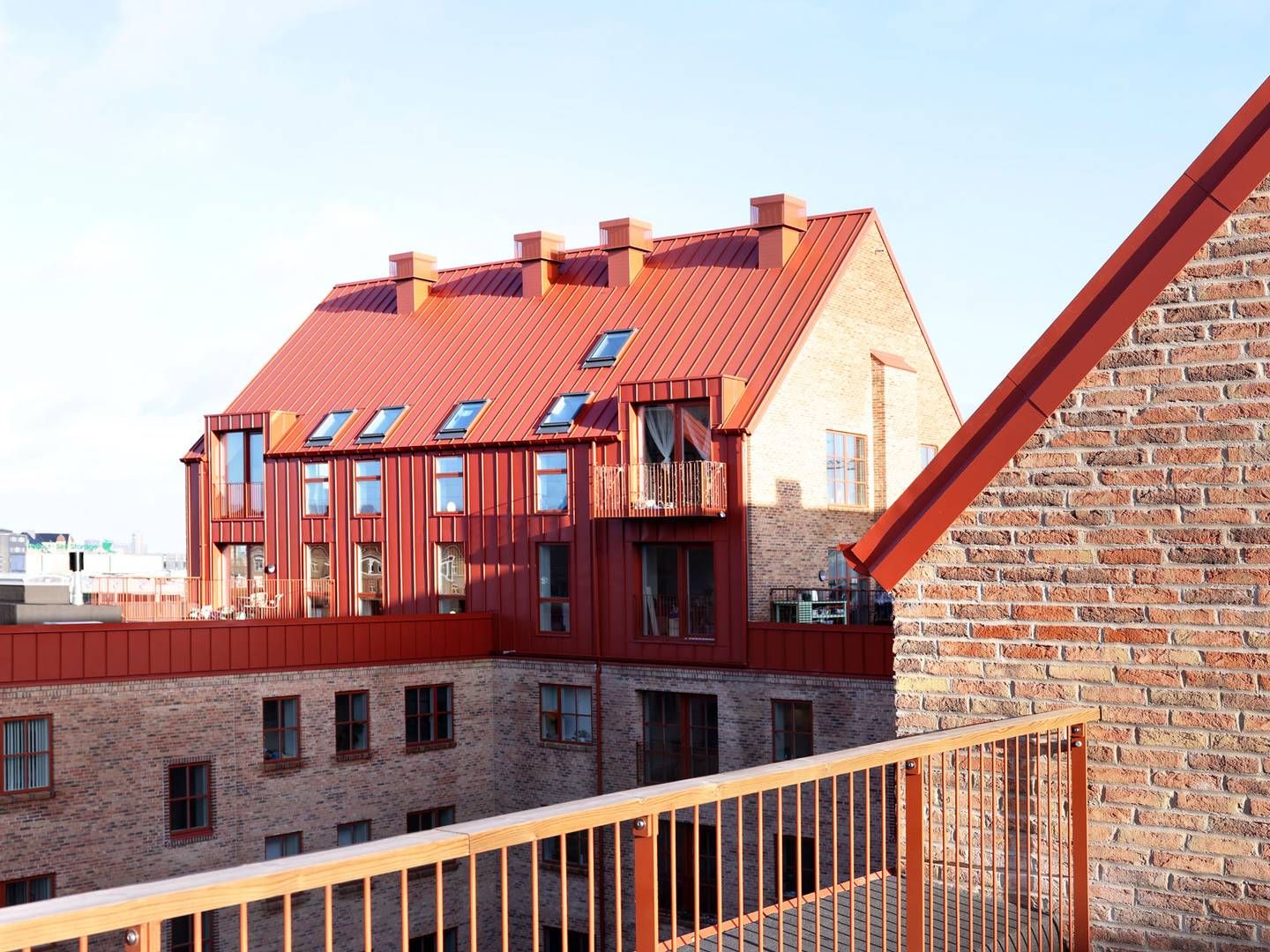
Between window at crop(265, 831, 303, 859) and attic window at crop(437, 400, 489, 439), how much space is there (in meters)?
9.97

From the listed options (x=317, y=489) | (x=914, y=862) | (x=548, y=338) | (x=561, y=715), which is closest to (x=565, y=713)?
(x=561, y=715)

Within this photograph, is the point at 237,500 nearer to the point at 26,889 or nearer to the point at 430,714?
the point at 430,714

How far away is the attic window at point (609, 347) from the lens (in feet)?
106

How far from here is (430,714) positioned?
29.7 metres

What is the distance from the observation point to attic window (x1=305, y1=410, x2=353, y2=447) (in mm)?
34750

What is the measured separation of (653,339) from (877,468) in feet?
20.5

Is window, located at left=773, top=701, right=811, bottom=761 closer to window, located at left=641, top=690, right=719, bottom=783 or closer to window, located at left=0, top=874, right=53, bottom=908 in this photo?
window, located at left=641, top=690, right=719, bottom=783

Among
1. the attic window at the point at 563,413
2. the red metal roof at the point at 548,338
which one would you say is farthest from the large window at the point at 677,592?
the attic window at the point at 563,413

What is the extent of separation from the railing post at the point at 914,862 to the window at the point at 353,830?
23331 mm

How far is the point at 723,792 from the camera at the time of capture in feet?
14.9

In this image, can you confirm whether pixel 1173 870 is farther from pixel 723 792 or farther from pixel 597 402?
pixel 597 402

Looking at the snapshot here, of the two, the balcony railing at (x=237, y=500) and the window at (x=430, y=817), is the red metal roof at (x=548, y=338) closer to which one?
the balcony railing at (x=237, y=500)

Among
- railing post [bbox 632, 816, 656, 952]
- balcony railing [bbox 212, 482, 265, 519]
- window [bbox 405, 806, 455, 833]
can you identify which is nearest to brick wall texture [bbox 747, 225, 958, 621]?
window [bbox 405, 806, 455, 833]

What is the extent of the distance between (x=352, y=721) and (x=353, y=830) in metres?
2.21
